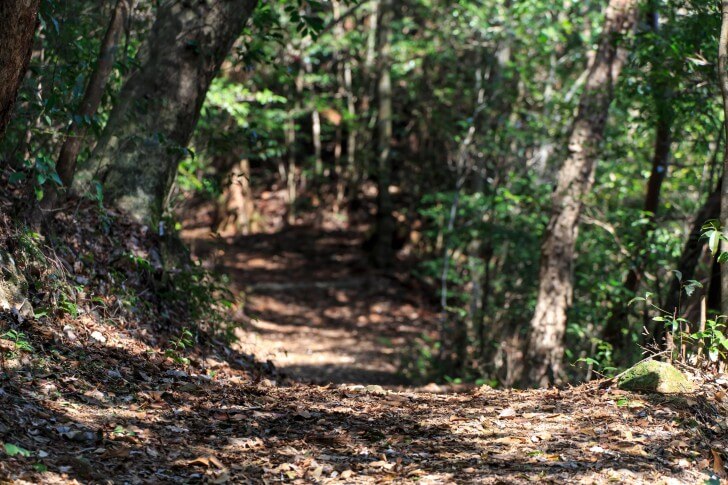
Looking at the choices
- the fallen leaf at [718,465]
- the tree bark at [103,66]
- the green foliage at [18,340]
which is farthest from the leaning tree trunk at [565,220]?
the green foliage at [18,340]

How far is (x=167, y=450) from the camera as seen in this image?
400 cm

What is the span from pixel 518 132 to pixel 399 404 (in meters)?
7.89

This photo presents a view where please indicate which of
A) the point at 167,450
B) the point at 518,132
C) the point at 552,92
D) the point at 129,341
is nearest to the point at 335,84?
the point at 552,92

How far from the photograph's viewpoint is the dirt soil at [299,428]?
12.4 ft

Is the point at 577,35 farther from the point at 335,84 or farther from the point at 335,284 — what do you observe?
the point at 335,84

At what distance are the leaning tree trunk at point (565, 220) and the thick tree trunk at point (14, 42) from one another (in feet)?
19.9

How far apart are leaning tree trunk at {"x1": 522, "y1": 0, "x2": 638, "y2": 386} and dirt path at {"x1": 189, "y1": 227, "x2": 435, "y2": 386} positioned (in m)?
3.40

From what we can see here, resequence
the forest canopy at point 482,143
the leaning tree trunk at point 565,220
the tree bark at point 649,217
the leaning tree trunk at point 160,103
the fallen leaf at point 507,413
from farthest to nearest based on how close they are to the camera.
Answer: the tree bark at point 649,217, the leaning tree trunk at point 565,220, the leaning tree trunk at point 160,103, the forest canopy at point 482,143, the fallen leaf at point 507,413

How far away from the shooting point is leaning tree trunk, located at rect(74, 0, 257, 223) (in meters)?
7.02

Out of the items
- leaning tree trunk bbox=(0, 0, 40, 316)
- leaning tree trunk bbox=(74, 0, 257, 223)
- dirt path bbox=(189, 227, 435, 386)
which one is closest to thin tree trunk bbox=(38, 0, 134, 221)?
leaning tree trunk bbox=(74, 0, 257, 223)

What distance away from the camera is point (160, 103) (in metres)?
7.14

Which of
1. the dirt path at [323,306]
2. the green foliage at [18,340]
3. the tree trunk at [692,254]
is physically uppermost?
the tree trunk at [692,254]

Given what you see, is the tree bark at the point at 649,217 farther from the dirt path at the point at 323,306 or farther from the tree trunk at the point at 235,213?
the tree trunk at the point at 235,213

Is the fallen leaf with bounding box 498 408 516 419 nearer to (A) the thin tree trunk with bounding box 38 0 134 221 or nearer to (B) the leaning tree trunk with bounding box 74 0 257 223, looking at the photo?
(A) the thin tree trunk with bounding box 38 0 134 221
